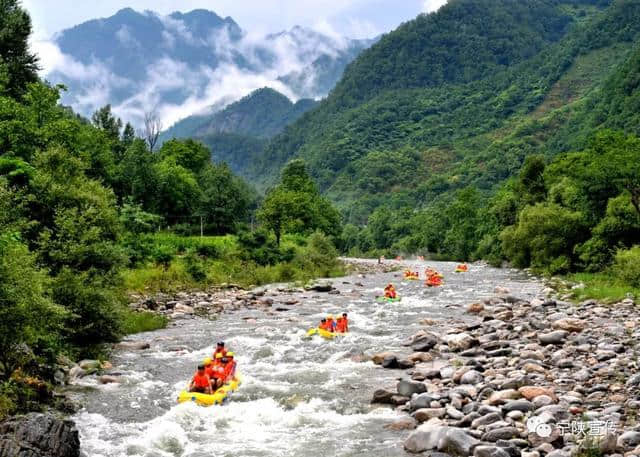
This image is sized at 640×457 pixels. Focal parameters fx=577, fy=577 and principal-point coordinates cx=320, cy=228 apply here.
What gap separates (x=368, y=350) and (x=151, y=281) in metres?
18.4

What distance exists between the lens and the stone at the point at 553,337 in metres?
17.8

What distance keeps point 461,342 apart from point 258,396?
24.2 ft

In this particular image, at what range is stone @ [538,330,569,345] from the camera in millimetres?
17844

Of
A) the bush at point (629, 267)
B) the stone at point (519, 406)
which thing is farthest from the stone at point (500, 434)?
the bush at point (629, 267)

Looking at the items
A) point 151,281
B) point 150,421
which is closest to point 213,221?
point 151,281

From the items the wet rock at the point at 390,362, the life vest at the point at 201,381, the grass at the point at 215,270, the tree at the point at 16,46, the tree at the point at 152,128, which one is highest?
the tree at the point at 152,128

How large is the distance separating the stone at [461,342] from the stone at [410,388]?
4881mm

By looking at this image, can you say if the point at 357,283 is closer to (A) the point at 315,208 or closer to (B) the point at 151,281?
(B) the point at 151,281

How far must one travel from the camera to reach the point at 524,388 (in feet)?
41.7

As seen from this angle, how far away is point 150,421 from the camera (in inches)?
519

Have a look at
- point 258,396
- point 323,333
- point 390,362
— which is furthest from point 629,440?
point 323,333

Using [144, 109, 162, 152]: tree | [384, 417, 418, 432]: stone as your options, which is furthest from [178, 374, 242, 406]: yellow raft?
[144, 109, 162, 152]: tree

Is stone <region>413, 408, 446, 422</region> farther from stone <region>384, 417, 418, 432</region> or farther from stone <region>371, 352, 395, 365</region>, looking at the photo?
stone <region>371, 352, 395, 365</region>

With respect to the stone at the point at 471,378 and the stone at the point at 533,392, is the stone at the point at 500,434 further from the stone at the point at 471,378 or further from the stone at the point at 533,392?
the stone at the point at 471,378
